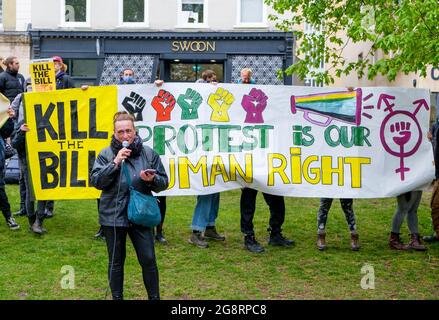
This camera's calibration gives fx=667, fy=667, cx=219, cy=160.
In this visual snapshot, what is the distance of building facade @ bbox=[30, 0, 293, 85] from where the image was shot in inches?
888

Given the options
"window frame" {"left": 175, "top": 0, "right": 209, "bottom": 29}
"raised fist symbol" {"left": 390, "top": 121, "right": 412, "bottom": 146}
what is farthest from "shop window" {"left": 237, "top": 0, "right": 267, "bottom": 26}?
"raised fist symbol" {"left": 390, "top": 121, "right": 412, "bottom": 146}

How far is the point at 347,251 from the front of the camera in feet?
28.0

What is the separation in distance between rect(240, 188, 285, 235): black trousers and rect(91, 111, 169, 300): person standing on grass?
2.80 meters

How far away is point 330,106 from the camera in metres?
8.69

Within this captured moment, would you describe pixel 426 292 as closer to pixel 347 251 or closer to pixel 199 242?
pixel 347 251

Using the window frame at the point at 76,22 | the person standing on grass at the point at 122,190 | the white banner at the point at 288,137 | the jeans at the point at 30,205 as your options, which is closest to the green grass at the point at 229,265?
the jeans at the point at 30,205

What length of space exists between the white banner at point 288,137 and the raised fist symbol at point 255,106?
0.01 meters

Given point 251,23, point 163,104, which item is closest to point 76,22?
point 251,23

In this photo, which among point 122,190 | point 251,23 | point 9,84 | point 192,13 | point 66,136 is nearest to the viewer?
point 122,190

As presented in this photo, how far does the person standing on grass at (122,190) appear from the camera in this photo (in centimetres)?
551

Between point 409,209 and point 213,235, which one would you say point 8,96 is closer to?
point 213,235

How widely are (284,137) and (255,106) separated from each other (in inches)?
22.0

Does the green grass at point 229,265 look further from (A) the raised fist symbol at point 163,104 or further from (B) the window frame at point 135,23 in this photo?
(B) the window frame at point 135,23

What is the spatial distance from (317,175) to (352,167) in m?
0.46
